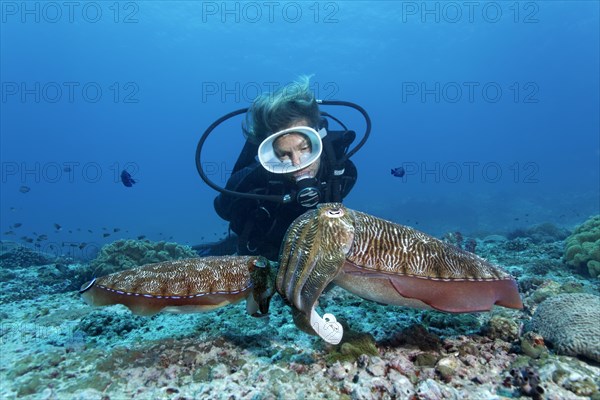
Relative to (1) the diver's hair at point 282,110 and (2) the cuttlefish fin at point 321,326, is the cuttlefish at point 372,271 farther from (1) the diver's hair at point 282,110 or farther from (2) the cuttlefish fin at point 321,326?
(1) the diver's hair at point 282,110

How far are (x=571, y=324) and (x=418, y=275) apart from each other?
1645mm

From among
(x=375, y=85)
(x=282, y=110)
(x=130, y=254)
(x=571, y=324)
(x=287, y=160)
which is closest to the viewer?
(x=571, y=324)

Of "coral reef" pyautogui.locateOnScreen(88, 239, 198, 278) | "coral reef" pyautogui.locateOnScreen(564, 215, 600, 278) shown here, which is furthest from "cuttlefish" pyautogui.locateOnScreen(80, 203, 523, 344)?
"coral reef" pyautogui.locateOnScreen(88, 239, 198, 278)

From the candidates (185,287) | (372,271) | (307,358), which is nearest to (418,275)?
(372,271)

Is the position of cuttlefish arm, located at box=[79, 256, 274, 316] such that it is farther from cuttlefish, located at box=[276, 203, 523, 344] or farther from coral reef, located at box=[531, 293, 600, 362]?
Result: coral reef, located at box=[531, 293, 600, 362]

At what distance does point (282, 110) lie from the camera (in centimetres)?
597

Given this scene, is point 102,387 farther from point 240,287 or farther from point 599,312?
point 599,312

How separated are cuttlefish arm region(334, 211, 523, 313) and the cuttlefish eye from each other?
162 millimetres

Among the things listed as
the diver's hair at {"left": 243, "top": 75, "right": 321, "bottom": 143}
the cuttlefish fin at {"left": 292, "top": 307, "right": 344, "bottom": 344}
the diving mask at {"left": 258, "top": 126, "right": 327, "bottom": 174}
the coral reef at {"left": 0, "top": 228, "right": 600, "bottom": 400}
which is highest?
the diver's hair at {"left": 243, "top": 75, "right": 321, "bottom": 143}

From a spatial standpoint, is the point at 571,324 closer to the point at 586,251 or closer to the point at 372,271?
the point at 372,271

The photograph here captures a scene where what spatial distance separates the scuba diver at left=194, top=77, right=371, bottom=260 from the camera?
557 centimetres

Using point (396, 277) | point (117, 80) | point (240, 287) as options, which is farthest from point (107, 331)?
point (117, 80)

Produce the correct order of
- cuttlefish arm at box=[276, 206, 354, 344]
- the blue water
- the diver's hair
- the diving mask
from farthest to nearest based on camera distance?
1. the blue water
2. the diver's hair
3. the diving mask
4. cuttlefish arm at box=[276, 206, 354, 344]

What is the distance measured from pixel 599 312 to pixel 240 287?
3.13 meters
